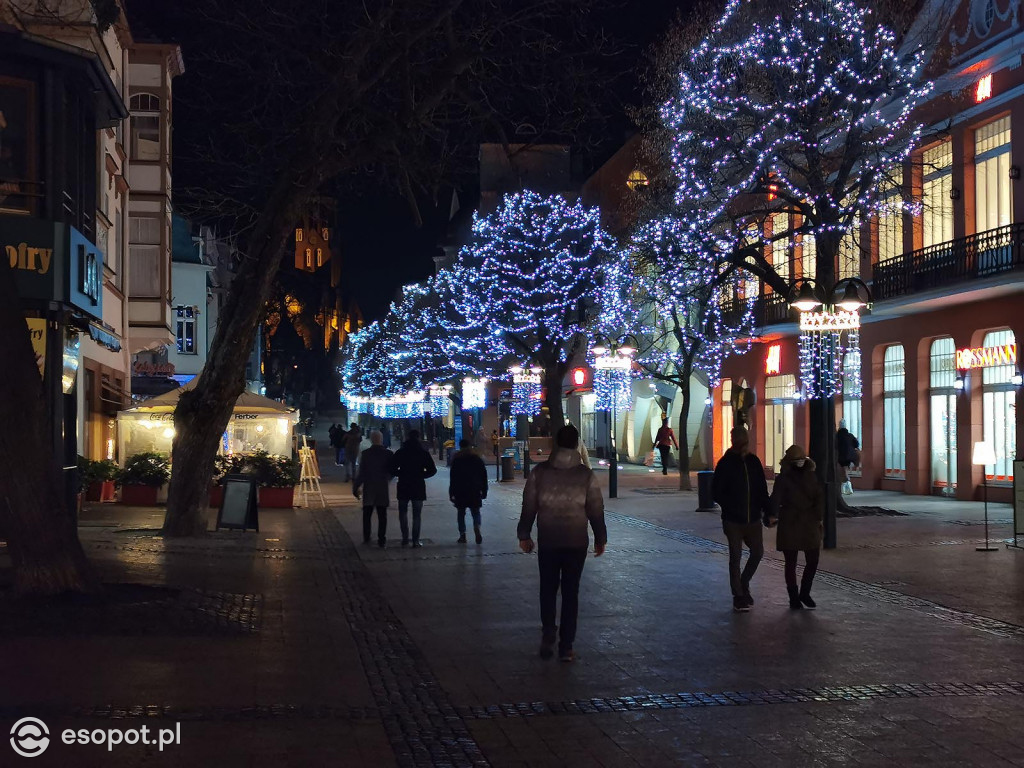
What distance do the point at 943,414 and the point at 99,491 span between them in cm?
1846

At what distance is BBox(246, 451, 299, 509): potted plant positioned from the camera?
2744 centimetres

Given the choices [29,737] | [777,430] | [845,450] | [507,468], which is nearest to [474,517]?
[845,450]

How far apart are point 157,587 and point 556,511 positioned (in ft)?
14.1

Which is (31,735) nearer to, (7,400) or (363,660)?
(363,660)

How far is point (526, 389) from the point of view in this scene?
5244cm

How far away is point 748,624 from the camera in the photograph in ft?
36.8

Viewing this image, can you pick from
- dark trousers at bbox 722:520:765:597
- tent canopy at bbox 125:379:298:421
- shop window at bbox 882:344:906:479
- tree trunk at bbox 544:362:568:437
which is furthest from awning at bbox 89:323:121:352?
tree trunk at bbox 544:362:568:437

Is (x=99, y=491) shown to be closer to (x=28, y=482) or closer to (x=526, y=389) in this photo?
(x=28, y=482)

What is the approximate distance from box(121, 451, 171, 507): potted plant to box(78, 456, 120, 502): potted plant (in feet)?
1.34

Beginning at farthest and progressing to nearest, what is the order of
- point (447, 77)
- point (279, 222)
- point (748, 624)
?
1. point (279, 222)
2. point (447, 77)
3. point (748, 624)

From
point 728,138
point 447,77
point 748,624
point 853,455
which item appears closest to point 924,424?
point 853,455

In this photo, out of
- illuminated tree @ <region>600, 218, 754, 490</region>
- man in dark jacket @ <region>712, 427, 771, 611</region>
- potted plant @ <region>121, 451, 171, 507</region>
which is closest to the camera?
man in dark jacket @ <region>712, 427, 771, 611</region>

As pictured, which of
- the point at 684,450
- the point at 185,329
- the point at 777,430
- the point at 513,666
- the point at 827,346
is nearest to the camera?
the point at 513,666

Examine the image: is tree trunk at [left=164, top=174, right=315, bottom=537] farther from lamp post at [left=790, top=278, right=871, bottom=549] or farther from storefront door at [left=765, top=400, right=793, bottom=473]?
storefront door at [left=765, top=400, right=793, bottom=473]
